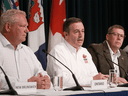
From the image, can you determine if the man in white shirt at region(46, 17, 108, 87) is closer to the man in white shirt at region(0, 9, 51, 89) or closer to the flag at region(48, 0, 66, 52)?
the man in white shirt at region(0, 9, 51, 89)

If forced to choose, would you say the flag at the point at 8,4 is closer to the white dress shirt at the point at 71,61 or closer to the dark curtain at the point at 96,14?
the dark curtain at the point at 96,14

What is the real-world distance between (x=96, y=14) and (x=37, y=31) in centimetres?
187

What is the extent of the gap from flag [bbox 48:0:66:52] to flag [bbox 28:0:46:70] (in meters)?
0.21

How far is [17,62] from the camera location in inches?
85.9

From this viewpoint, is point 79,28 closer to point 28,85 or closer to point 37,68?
point 37,68

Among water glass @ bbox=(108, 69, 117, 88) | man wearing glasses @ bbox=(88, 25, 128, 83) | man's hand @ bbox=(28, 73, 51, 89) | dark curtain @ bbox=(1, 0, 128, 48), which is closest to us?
man's hand @ bbox=(28, 73, 51, 89)

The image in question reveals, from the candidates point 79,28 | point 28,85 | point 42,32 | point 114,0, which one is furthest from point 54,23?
point 28,85

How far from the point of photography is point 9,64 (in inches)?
83.9

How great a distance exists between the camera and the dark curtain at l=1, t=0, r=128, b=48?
14.7 ft

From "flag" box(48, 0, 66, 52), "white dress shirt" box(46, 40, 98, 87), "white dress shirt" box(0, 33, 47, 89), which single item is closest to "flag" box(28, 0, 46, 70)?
"flag" box(48, 0, 66, 52)

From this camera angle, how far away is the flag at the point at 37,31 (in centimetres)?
369

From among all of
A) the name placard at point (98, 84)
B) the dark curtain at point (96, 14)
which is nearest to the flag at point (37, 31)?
the dark curtain at point (96, 14)

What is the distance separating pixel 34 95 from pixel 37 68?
3.42ft

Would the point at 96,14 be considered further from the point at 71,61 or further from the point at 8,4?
the point at 71,61
